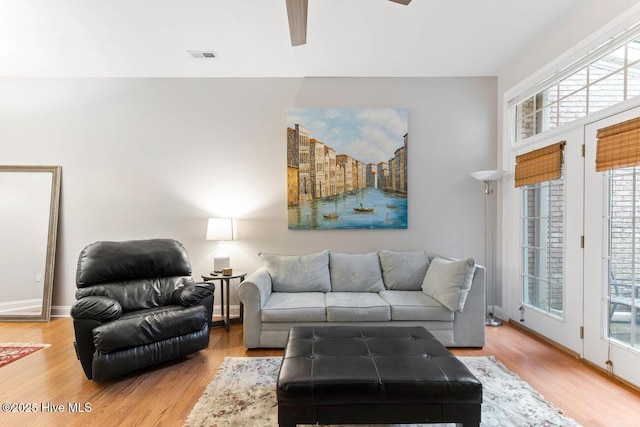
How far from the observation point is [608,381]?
237 centimetres

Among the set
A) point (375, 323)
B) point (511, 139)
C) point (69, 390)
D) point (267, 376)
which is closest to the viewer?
point (69, 390)

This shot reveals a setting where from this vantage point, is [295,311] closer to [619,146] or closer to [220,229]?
[220,229]

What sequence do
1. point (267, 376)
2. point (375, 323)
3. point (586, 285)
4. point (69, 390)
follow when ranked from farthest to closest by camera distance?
point (375, 323)
point (586, 285)
point (267, 376)
point (69, 390)

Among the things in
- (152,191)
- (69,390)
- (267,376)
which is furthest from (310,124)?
(69,390)

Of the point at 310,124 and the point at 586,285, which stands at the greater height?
the point at 310,124

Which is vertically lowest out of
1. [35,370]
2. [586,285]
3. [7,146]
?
[35,370]

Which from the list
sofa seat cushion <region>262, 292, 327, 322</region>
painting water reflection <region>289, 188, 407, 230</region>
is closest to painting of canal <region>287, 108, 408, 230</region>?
painting water reflection <region>289, 188, 407, 230</region>

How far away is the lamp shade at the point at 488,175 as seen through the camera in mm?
3484

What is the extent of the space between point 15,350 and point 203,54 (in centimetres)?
342

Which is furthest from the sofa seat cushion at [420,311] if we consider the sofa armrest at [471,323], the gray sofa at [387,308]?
the sofa armrest at [471,323]

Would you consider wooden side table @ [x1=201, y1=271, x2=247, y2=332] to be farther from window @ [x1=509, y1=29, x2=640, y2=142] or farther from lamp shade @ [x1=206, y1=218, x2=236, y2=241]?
window @ [x1=509, y1=29, x2=640, y2=142]

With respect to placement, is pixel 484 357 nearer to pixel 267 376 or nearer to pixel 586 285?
pixel 586 285

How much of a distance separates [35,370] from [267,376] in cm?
194

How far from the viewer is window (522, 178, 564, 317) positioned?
2986 mm
